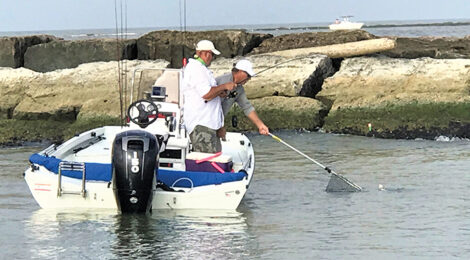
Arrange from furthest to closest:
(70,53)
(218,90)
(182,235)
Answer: (70,53)
(218,90)
(182,235)

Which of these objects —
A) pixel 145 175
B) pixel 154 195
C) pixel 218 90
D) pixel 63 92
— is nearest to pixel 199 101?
pixel 218 90

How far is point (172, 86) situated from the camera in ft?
47.1

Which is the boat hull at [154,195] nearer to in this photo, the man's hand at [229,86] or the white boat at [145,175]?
the white boat at [145,175]

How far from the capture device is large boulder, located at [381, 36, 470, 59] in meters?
24.7

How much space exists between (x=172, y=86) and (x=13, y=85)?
972cm

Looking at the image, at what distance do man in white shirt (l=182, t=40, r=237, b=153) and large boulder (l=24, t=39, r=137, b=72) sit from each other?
12.6 m

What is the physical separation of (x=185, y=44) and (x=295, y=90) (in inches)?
153

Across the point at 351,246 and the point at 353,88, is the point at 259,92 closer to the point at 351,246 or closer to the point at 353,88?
the point at 353,88

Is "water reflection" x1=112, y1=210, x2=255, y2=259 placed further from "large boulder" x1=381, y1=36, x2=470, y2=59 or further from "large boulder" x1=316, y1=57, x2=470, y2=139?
"large boulder" x1=381, y1=36, x2=470, y2=59

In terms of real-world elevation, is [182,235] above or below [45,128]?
above

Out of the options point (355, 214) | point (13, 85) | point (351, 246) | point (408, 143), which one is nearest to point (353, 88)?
point (408, 143)

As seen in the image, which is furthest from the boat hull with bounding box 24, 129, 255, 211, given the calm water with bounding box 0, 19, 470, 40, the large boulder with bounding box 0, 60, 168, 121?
the calm water with bounding box 0, 19, 470, 40

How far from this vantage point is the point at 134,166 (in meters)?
11.3

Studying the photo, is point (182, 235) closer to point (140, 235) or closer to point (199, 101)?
point (140, 235)
